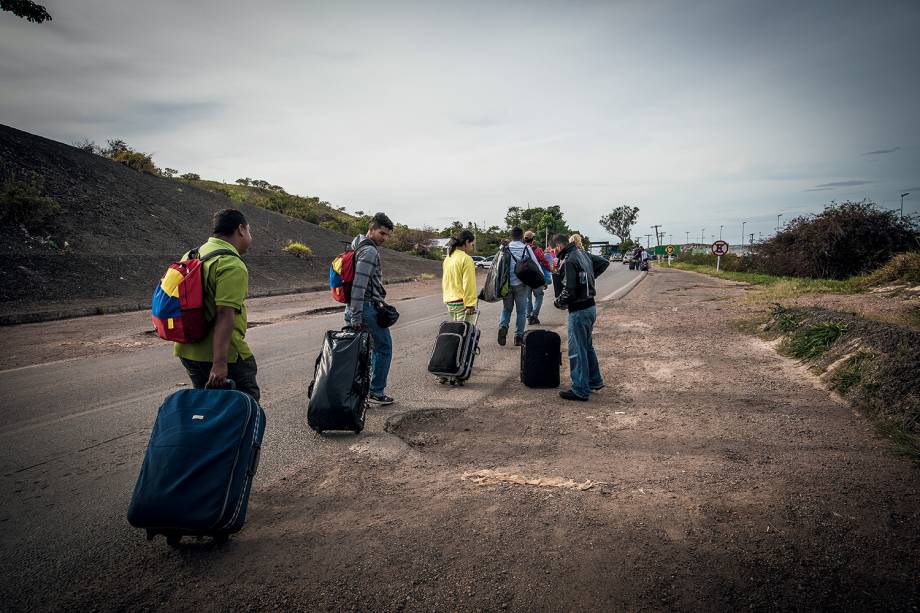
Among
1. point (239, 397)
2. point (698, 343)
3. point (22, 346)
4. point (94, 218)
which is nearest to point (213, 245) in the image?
point (239, 397)

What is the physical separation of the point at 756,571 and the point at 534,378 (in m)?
3.53

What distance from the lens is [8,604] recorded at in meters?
2.36

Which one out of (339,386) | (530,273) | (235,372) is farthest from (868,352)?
(235,372)

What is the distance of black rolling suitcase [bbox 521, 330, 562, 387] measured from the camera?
5.86m

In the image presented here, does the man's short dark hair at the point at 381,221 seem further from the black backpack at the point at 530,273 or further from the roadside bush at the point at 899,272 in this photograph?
the roadside bush at the point at 899,272

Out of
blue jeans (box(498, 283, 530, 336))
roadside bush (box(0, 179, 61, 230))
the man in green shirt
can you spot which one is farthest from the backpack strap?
roadside bush (box(0, 179, 61, 230))

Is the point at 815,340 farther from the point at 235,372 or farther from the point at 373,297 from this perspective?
the point at 235,372

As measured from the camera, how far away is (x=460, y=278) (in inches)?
241

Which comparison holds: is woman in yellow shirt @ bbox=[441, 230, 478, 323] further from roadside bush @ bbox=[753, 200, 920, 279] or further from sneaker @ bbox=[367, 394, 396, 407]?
roadside bush @ bbox=[753, 200, 920, 279]

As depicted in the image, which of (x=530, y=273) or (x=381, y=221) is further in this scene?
(x=530, y=273)

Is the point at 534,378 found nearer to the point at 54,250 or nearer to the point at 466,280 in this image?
the point at 466,280

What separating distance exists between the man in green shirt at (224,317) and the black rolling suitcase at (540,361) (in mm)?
3423

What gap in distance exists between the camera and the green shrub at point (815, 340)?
21.4 ft

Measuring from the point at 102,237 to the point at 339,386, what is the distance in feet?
64.4
